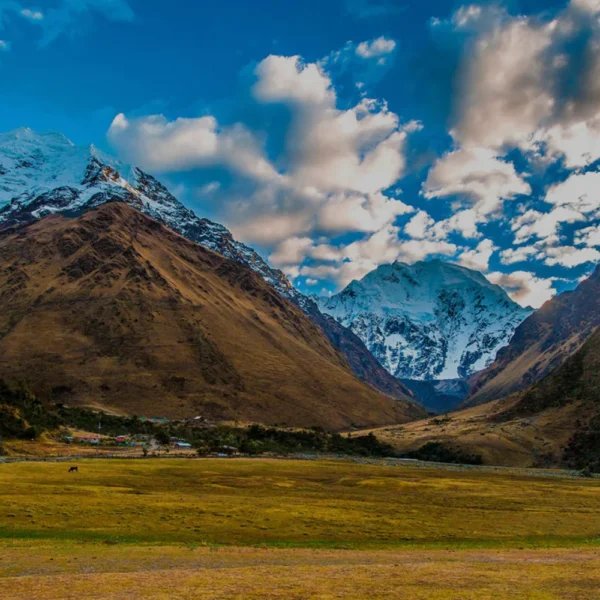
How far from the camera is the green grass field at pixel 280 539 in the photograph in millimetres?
27875

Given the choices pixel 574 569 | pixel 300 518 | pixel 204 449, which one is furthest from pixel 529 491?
pixel 204 449

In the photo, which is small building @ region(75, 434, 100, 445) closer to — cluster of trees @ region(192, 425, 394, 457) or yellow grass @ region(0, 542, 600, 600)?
cluster of trees @ region(192, 425, 394, 457)

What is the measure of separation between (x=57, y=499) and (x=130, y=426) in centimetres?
14511

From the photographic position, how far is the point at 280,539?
44969 mm

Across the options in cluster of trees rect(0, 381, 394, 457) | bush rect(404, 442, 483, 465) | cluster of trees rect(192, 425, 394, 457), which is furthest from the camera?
bush rect(404, 442, 483, 465)

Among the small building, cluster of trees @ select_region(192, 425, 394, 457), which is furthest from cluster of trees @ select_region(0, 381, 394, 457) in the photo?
the small building

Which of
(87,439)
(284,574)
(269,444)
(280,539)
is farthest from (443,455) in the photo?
(284,574)

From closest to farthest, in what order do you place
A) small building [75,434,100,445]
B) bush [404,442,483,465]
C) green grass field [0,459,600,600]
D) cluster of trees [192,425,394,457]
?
1. green grass field [0,459,600,600]
2. small building [75,434,100,445]
3. cluster of trees [192,425,394,457]
4. bush [404,442,483,465]

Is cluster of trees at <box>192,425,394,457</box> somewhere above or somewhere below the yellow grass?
below

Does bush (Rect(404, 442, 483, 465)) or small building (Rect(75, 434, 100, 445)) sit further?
bush (Rect(404, 442, 483, 465))

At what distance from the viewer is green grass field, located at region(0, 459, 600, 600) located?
2788 cm

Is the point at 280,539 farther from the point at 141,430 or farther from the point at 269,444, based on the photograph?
the point at 141,430

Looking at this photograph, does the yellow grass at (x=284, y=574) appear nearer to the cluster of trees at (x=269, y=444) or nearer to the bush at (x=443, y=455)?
the cluster of trees at (x=269, y=444)

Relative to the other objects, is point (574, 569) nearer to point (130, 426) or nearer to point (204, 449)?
point (204, 449)
